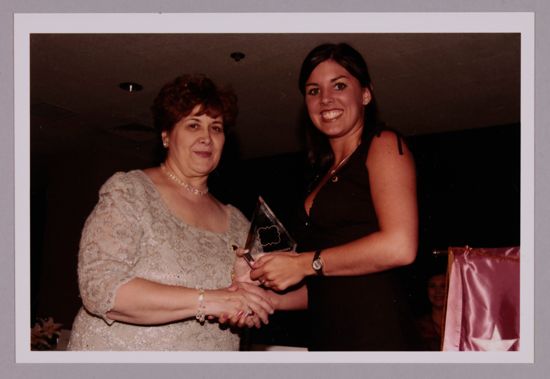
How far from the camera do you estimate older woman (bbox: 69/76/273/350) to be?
2.04m

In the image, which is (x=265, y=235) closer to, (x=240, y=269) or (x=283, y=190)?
(x=240, y=269)

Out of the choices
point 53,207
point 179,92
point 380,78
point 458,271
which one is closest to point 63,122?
point 53,207

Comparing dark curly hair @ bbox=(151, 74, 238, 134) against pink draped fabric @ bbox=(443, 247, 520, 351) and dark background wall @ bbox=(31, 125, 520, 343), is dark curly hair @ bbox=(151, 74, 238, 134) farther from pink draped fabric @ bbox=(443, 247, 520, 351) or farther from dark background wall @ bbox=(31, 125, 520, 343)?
dark background wall @ bbox=(31, 125, 520, 343)

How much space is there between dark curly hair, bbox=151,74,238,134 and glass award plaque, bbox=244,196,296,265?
0.42m

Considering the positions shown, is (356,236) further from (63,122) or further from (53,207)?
(53,207)

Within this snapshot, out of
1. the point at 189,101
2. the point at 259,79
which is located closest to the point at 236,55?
the point at 259,79

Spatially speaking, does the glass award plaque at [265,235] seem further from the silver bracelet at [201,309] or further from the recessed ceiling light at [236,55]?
the recessed ceiling light at [236,55]

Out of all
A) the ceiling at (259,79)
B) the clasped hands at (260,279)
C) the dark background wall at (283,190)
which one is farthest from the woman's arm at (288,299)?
the dark background wall at (283,190)

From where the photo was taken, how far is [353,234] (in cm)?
211

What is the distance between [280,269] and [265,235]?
0.17 metres

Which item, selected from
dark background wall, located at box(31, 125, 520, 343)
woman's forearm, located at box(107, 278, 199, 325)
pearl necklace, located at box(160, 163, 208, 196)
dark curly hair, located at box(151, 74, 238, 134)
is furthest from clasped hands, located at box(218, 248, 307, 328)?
dark background wall, located at box(31, 125, 520, 343)

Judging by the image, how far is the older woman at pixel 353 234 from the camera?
204 cm

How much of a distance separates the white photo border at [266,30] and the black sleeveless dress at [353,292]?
74 mm

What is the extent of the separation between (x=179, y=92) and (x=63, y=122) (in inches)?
153
